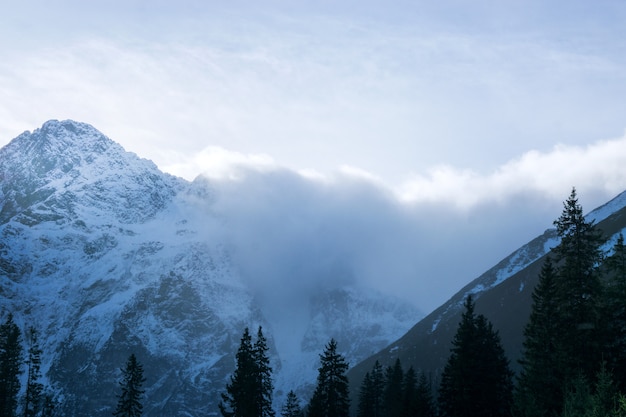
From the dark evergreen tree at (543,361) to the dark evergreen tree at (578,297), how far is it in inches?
36.6

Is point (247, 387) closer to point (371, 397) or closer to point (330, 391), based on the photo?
point (330, 391)

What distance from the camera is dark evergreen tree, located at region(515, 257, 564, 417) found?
48.8 metres

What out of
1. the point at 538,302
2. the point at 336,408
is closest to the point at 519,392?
the point at 538,302

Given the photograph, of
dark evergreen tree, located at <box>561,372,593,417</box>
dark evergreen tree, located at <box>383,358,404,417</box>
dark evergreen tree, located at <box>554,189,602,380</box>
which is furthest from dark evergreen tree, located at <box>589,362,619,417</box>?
dark evergreen tree, located at <box>383,358,404,417</box>

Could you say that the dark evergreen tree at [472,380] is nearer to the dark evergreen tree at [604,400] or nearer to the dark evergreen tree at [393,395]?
the dark evergreen tree at [604,400]

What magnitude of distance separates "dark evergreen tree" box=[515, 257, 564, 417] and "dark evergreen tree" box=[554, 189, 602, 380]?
36.6 inches

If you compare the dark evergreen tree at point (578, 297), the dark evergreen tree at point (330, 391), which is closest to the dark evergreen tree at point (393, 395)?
the dark evergreen tree at point (330, 391)

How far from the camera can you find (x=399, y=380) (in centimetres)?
10112

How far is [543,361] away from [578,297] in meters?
4.92

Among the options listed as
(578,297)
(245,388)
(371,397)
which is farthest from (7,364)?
(578,297)

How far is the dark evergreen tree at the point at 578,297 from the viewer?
157ft

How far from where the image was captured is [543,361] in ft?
164

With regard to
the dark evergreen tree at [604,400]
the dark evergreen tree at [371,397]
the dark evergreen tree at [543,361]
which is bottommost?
the dark evergreen tree at [604,400]

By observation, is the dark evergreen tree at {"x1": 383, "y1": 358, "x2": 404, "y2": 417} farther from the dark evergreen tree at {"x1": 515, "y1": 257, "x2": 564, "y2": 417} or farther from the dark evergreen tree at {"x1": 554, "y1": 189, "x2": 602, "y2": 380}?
the dark evergreen tree at {"x1": 554, "y1": 189, "x2": 602, "y2": 380}
